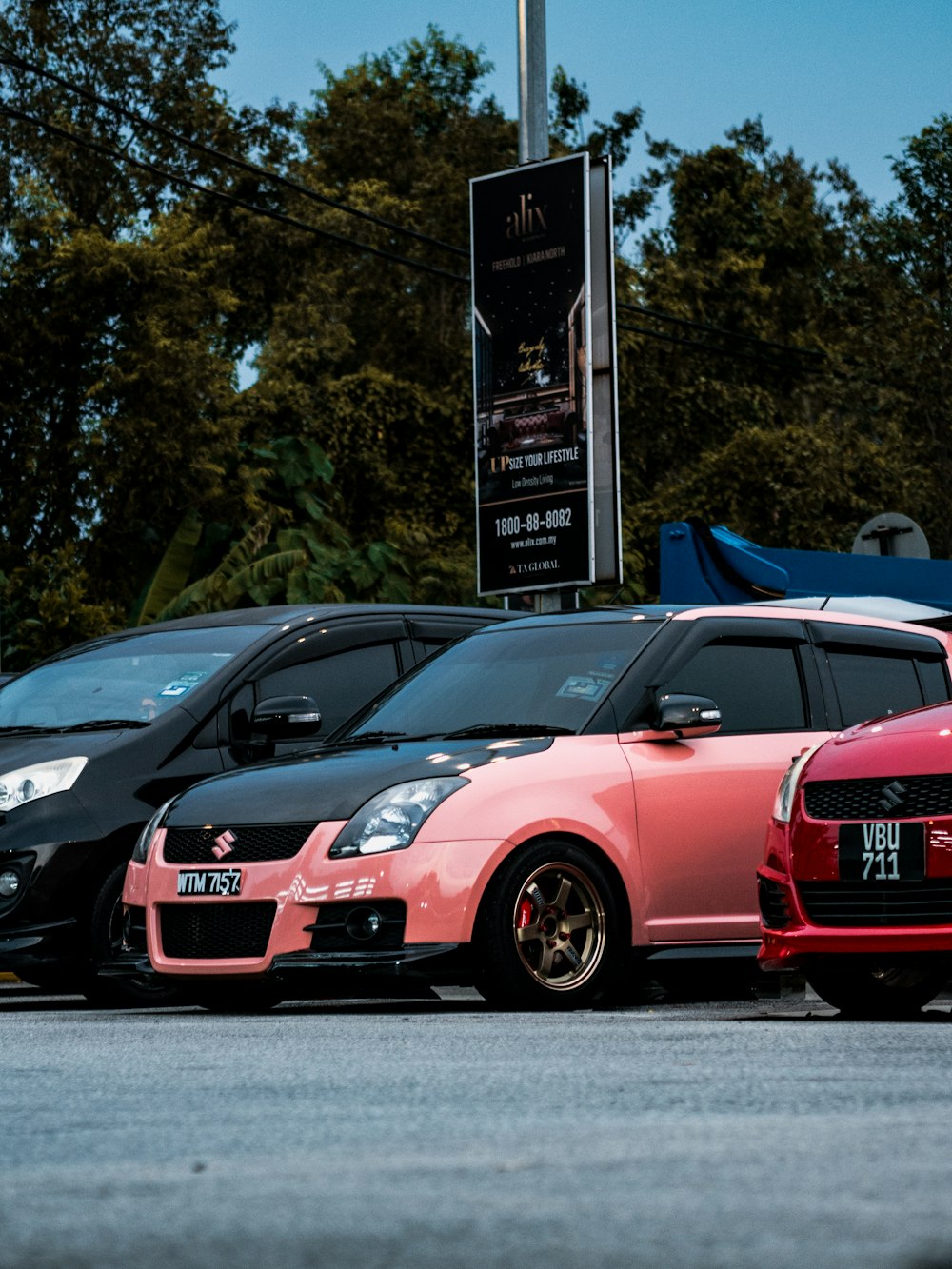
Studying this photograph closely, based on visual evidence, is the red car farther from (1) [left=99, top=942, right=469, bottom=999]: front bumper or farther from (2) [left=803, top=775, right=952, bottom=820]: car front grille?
(1) [left=99, top=942, right=469, bottom=999]: front bumper

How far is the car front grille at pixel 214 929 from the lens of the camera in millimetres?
8656

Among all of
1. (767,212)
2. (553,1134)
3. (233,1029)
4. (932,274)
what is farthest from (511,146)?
(553,1134)

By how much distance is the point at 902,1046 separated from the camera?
6695 millimetres

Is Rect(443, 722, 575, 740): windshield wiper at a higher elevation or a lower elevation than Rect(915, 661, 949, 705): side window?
lower

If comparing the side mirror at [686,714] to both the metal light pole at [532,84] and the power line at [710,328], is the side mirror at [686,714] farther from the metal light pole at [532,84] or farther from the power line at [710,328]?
the power line at [710,328]

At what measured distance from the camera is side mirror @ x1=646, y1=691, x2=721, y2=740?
29.7ft

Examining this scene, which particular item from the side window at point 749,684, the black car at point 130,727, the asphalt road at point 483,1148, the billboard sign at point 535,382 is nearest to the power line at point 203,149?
the billboard sign at point 535,382

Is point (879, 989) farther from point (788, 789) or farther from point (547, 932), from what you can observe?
point (547, 932)

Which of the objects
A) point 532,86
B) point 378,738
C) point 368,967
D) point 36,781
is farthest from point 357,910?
point 532,86

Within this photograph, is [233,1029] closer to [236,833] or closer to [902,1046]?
[236,833]

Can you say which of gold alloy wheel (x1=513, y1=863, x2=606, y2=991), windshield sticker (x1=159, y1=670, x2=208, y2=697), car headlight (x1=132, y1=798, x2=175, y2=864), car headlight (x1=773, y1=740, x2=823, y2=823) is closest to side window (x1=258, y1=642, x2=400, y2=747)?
windshield sticker (x1=159, y1=670, x2=208, y2=697)

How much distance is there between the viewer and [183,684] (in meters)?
10.6

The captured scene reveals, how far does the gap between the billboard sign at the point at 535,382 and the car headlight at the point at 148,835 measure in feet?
24.8

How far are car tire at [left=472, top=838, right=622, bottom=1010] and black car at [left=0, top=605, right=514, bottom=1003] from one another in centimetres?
164
